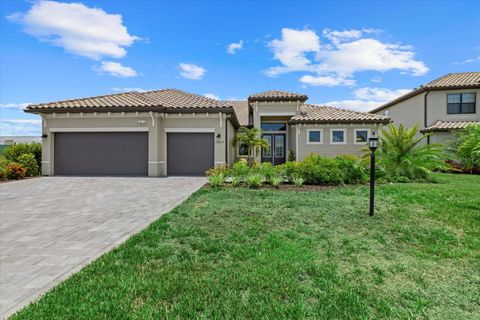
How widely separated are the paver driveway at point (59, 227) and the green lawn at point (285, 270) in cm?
45

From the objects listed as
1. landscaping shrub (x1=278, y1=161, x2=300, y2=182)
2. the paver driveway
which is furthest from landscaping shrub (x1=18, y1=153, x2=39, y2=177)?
landscaping shrub (x1=278, y1=161, x2=300, y2=182)

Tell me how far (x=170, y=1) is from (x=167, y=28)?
2.09 meters

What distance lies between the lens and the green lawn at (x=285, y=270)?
2.71 m

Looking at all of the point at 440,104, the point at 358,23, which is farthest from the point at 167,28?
the point at 440,104

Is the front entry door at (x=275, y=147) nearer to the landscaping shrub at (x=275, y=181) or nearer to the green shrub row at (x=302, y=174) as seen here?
the green shrub row at (x=302, y=174)

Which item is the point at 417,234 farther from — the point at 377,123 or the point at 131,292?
the point at 377,123

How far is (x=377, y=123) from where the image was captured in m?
18.7

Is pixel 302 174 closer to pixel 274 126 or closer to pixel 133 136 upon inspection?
pixel 133 136

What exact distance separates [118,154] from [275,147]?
1190cm

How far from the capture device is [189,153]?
617 inches

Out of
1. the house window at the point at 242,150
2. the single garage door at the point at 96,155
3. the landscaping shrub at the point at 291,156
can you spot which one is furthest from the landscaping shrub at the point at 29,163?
the landscaping shrub at the point at 291,156

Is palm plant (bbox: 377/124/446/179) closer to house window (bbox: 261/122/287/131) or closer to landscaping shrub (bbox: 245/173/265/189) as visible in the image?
landscaping shrub (bbox: 245/173/265/189)

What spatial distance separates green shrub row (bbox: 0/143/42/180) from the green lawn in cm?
1249

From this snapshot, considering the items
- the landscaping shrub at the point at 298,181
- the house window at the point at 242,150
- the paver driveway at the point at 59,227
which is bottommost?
the paver driveway at the point at 59,227
